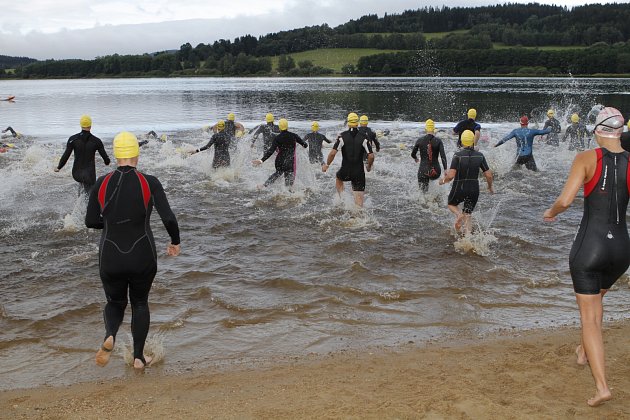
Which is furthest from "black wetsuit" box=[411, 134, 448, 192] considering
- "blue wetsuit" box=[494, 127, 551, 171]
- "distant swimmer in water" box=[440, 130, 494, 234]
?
"blue wetsuit" box=[494, 127, 551, 171]

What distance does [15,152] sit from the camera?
69.8 feet

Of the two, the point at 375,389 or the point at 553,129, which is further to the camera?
the point at 553,129

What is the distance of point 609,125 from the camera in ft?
14.2

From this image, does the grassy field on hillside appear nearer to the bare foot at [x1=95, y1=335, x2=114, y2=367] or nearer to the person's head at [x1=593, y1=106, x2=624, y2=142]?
the person's head at [x1=593, y1=106, x2=624, y2=142]

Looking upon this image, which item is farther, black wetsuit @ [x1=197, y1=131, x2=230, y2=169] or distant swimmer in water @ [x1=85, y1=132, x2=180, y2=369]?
black wetsuit @ [x1=197, y1=131, x2=230, y2=169]

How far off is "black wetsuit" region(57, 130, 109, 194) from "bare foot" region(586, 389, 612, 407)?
8.89 metres

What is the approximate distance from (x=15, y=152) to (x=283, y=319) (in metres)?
18.7

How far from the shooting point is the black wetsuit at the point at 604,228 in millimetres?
4277

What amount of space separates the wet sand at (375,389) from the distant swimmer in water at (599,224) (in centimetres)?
51

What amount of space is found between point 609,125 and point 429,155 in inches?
Result: 296

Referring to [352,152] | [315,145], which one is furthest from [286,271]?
[315,145]

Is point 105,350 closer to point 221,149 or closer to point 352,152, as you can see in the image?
point 352,152

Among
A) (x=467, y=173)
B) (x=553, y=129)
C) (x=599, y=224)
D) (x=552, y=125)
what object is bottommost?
(x=467, y=173)

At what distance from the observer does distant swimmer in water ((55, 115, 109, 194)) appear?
33.9 feet
